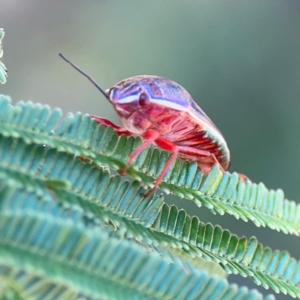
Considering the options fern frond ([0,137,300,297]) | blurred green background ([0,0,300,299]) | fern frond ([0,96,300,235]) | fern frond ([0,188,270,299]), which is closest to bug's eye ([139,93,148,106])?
fern frond ([0,96,300,235])

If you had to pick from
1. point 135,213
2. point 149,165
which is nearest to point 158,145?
point 149,165

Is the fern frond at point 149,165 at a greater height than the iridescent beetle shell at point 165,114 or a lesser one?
lesser

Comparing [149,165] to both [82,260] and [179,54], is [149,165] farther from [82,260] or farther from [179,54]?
[179,54]

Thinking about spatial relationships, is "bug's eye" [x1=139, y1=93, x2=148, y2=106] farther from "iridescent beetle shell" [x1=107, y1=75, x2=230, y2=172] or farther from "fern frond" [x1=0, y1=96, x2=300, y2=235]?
"fern frond" [x1=0, y1=96, x2=300, y2=235]

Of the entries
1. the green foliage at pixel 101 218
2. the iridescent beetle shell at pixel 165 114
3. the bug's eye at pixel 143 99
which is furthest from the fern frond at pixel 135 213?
the bug's eye at pixel 143 99

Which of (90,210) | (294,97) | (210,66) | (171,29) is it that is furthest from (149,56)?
(90,210)

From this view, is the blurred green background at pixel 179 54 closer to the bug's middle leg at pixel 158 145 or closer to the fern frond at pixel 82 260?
the bug's middle leg at pixel 158 145
